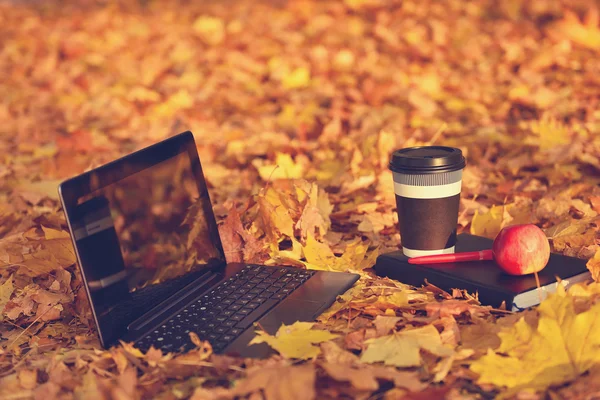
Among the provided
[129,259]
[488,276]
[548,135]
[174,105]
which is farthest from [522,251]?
[174,105]

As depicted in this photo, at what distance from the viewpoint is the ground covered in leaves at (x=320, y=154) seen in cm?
163

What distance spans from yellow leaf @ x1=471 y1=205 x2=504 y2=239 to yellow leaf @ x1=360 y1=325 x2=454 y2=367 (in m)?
0.75

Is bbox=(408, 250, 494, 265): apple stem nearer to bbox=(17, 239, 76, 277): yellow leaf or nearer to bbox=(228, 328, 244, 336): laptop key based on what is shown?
bbox=(228, 328, 244, 336): laptop key

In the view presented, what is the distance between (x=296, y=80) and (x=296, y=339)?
3232mm

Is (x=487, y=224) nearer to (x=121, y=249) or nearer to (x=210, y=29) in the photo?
(x=121, y=249)

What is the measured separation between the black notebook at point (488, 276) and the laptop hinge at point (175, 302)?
506 millimetres

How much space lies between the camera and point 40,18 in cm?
658

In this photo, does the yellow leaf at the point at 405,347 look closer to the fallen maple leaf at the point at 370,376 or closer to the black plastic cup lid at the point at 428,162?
the fallen maple leaf at the point at 370,376

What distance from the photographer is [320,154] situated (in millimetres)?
3449

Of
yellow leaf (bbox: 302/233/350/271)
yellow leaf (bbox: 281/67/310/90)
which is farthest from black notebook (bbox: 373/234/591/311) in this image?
yellow leaf (bbox: 281/67/310/90)

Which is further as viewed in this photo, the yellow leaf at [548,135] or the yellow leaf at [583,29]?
the yellow leaf at [583,29]

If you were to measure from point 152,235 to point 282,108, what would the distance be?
1.09 metres

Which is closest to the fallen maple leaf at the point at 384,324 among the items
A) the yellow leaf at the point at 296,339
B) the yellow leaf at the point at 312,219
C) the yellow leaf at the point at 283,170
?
the yellow leaf at the point at 296,339

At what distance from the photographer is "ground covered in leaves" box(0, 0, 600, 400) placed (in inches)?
64.4
